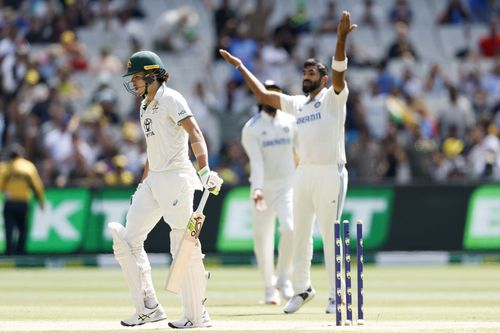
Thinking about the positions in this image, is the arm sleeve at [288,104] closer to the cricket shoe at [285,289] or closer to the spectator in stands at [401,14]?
the cricket shoe at [285,289]

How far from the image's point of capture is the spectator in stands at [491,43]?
82.7 feet

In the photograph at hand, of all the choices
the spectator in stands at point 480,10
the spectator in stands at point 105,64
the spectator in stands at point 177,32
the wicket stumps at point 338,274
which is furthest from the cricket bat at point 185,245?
the spectator in stands at point 480,10

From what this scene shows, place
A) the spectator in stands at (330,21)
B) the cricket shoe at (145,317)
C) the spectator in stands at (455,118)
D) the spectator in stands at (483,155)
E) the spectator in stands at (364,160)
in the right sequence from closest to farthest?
1. the cricket shoe at (145,317)
2. the spectator in stands at (483,155)
3. the spectator in stands at (364,160)
4. the spectator in stands at (455,118)
5. the spectator in stands at (330,21)

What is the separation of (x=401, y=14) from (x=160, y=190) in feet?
55.2

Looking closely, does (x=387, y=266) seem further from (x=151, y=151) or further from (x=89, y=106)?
(x=151, y=151)

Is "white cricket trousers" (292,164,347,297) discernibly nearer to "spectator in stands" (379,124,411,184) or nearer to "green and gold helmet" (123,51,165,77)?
"green and gold helmet" (123,51,165,77)

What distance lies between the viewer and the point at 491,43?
2523cm

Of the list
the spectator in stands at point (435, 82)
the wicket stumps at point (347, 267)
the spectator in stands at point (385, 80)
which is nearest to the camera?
the wicket stumps at point (347, 267)

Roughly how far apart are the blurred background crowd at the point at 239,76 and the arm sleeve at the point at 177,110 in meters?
10.8

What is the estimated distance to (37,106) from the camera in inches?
902

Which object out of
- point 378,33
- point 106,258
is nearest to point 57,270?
point 106,258

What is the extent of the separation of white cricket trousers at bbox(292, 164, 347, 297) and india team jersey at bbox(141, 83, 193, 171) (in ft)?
5.99

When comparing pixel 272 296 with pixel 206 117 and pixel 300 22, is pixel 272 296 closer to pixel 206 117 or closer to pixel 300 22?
pixel 206 117

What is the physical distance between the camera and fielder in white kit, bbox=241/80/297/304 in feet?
44.5
